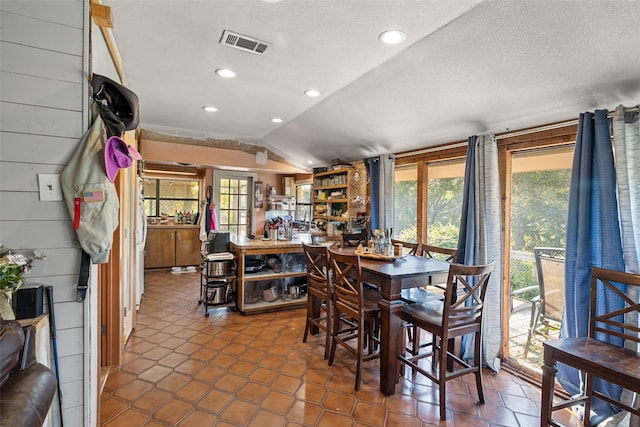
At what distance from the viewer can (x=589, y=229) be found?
209cm

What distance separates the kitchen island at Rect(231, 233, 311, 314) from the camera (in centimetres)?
367

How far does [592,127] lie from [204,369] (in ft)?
11.3

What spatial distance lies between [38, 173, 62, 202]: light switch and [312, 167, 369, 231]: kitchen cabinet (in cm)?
353

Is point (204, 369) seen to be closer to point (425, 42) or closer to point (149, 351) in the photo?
point (149, 351)

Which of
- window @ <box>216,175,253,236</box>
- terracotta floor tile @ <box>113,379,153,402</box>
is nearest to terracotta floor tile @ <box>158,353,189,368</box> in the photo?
terracotta floor tile @ <box>113,379,153,402</box>

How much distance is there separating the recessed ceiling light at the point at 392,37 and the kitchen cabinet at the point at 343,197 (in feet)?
8.49

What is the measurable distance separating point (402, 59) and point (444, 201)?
1823 mm

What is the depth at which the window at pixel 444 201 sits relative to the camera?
11.0ft

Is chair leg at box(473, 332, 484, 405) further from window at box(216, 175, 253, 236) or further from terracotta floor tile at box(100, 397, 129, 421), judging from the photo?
window at box(216, 175, 253, 236)

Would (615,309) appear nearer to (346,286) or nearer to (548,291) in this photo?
(548,291)

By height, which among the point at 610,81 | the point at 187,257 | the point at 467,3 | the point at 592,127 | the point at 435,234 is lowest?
the point at 187,257

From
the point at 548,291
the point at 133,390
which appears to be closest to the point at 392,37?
the point at 548,291

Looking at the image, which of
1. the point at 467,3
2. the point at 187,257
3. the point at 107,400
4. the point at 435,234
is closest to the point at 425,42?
the point at 467,3

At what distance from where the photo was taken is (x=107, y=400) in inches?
81.7
